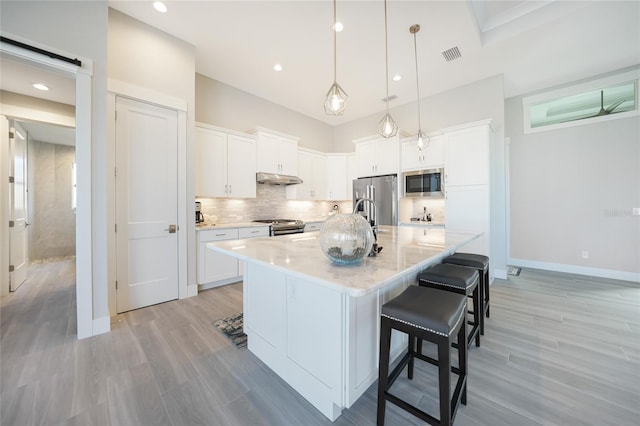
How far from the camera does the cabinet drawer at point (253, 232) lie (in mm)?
3659

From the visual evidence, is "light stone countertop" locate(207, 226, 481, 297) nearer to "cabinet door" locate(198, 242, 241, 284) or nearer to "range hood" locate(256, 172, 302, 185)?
"cabinet door" locate(198, 242, 241, 284)

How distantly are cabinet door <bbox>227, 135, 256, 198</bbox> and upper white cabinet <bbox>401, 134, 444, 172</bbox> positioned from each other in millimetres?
2838

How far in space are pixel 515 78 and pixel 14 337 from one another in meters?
7.12

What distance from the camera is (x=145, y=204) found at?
275 cm

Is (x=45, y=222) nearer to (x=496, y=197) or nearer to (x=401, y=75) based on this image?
(x=401, y=75)

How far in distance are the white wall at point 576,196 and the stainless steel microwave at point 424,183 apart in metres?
1.83

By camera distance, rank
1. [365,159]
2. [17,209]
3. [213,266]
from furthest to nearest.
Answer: [365,159] → [213,266] → [17,209]

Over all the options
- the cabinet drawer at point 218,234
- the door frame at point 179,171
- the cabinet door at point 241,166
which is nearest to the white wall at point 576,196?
the cabinet door at point 241,166

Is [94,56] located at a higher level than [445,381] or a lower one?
higher

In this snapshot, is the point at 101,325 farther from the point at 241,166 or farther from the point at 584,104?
the point at 584,104

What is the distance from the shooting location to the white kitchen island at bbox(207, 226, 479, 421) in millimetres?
1162

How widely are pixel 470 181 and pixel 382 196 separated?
4.93 feet

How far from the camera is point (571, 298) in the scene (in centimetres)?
299

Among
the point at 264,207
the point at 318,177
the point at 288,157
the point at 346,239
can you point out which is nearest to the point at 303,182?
the point at 318,177
